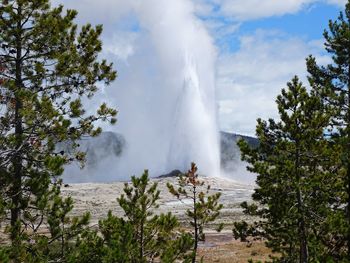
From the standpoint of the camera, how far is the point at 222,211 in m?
53.1

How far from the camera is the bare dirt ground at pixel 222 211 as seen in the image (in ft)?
107

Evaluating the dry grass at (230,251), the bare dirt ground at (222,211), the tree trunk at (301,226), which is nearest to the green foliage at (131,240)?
the bare dirt ground at (222,211)

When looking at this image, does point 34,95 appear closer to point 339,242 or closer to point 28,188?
point 28,188

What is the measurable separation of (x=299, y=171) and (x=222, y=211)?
3828 cm

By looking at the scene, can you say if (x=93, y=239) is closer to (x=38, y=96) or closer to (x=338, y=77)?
(x=38, y=96)

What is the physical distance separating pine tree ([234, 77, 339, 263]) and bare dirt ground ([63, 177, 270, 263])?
135 inches

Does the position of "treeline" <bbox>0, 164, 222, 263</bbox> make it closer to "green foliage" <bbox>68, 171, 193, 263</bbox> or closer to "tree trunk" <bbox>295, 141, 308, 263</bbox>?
"green foliage" <bbox>68, 171, 193, 263</bbox>

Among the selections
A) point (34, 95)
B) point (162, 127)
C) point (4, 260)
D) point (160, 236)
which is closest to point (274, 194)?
point (160, 236)

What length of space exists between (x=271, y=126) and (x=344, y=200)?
3718 mm

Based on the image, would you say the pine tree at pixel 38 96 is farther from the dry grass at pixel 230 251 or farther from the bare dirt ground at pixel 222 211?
the dry grass at pixel 230 251

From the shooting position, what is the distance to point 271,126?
679 inches

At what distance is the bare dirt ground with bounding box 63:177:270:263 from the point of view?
32747 mm

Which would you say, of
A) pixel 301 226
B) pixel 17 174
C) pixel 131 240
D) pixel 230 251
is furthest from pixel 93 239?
pixel 230 251

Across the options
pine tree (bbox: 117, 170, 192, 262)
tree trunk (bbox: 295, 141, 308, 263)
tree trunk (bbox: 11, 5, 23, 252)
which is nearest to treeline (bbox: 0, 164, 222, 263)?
pine tree (bbox: 117, 170, 192, 262)
